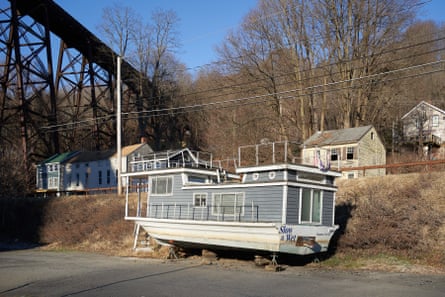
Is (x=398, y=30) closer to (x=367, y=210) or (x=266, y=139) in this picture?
(x=266, y=139)

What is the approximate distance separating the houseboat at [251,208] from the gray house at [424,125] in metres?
26.5

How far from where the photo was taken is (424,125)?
4716cm

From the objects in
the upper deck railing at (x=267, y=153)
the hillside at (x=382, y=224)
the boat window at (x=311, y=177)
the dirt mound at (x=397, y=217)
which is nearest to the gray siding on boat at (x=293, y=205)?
the boat window at (x=311, y=177)

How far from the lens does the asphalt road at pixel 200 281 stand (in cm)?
1370

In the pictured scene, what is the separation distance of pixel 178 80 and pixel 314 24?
27.5m

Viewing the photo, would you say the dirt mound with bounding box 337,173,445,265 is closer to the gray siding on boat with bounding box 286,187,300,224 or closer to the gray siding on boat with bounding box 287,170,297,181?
the gray siding on boat with bounding box 286,187,300,224

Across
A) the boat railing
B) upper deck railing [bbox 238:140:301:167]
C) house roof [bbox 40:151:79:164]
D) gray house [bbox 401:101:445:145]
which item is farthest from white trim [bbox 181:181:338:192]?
house roof [bbox 40:151:79:164]

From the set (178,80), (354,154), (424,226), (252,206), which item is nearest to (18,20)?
(178,80)

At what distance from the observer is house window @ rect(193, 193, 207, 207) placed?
69.2ft

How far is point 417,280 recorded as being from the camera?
15406 mm

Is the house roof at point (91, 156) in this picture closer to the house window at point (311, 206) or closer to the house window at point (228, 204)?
the house window at point (228, 204)

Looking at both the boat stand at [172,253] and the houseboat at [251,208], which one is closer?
the houseboat at [251,208]

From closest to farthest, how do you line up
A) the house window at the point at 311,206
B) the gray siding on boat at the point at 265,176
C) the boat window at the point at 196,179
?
the gray siding on boat at the point at 265,176, the house window at the point at 311,206, the boat window at the point at 196,179

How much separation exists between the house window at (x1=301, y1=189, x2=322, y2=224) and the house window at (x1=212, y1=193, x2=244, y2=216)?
8.12 feet
